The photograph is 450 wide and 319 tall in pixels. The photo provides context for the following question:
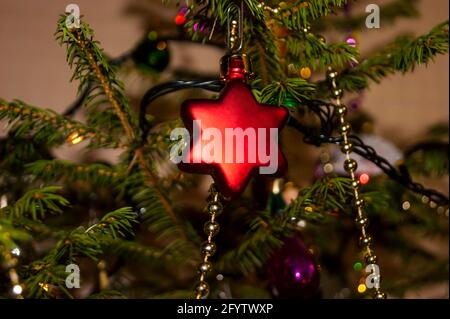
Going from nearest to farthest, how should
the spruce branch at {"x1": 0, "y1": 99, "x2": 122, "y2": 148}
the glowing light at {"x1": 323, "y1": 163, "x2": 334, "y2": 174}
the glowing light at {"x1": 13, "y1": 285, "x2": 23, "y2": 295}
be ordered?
the glowing light at {"x1": 13, "y1": 285, "x2": 23, "y2": 295}, the spruce branch at {"x1": 0, "y1": 99, "x2": 122, "y2": 148}, the glowing light at {"x1": 323, "y1": 163, "x2": 334, "y2": 174}

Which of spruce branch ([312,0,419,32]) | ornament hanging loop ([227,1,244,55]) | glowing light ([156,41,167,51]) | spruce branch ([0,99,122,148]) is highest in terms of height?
spruce branch ([312,0,419,32])

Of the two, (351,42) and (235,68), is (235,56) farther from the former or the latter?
(351,42)

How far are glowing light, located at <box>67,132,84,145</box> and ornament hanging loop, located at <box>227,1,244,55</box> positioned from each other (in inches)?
7.1

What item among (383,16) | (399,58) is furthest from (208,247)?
(383,16)

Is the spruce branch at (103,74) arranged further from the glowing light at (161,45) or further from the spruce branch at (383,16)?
the spruce branch at (383,16)

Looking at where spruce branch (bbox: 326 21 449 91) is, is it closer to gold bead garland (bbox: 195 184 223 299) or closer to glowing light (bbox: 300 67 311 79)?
glowing light (bbox: 300 67 311 79)

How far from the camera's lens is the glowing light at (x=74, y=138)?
50cm

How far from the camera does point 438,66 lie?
0.98 meters

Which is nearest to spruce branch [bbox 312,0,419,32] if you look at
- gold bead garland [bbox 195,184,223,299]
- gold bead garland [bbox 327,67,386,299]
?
gold bead garland [bbox 327,67,386,299]

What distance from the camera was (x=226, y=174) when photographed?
383 millimetres

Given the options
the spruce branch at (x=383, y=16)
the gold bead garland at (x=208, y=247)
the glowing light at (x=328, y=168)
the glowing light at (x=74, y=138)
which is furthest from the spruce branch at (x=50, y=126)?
the spruce branch at (x=383, y=16)

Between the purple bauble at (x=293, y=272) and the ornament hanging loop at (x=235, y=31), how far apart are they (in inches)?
8.7

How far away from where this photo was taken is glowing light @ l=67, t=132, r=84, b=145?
50cm
